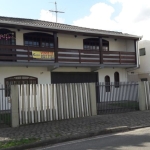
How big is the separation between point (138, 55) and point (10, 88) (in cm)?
1315

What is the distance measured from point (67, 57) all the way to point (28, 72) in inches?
120

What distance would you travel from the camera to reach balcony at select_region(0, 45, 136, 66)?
1494 cm

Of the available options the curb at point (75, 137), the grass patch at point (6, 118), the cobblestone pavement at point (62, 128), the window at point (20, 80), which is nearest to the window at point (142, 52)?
the window at point (20, 80)

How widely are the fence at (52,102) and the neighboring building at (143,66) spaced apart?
10281 millimetres

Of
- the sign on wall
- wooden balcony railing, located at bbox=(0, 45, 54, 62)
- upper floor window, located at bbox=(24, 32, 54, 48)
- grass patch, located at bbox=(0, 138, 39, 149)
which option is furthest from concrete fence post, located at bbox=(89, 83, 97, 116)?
upper floor window, located at bbox=(24, 32, 54, 48)

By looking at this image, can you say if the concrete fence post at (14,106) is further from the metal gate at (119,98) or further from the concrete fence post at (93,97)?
the metal gate at (119,98)

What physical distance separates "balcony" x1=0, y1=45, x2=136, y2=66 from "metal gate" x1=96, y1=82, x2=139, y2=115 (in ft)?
15.2

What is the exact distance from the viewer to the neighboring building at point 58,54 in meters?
15.3

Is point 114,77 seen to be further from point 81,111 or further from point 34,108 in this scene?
point 34,108

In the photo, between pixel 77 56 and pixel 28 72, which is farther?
pixel 77 56

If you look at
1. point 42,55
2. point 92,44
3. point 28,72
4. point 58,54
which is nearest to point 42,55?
point 42,55

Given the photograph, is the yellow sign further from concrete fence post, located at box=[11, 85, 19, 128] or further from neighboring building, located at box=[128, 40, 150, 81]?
neighboring building, located at box=[128, 40, 150, 81]

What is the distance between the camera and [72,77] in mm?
18297

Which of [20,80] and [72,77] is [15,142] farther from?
[72,77]
